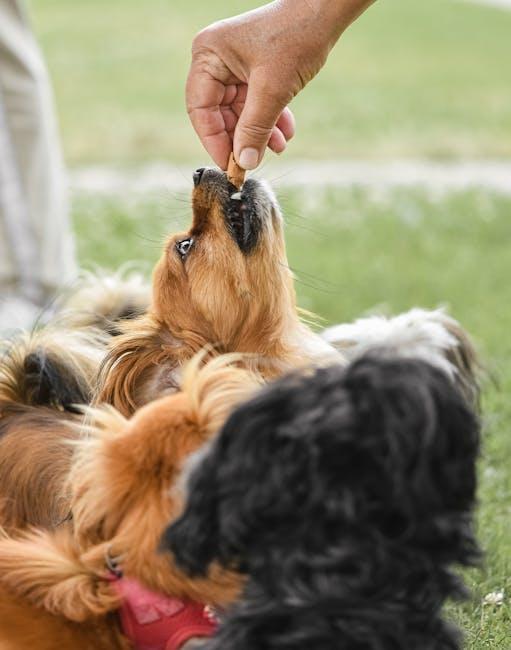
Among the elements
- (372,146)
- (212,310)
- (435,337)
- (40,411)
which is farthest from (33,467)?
(372,146)

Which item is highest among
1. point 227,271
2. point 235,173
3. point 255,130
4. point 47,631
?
point 255,130

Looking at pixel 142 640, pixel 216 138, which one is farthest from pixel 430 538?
pixel 216 138

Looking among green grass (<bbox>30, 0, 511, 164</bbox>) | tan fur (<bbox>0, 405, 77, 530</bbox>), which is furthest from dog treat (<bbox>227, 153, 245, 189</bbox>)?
green grass (<bbox>30, 0, 511, 164</bbox>)

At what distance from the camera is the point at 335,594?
2096 mm

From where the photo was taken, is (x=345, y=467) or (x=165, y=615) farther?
(x=165, y=615)

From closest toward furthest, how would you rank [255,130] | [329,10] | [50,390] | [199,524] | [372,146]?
Result: 1. [199,524]
2. [329,10]
3. [255,130]
4. [50,390]
5. [372,146]

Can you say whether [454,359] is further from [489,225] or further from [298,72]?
[489,225]

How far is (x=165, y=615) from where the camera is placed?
2447mm

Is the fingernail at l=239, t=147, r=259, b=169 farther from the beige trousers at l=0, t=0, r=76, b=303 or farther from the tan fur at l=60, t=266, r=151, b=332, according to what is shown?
the beige trousers at l=0, t=0, r=76, b=303

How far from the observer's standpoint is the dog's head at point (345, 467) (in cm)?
203

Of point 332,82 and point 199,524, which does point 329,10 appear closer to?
point 199,524

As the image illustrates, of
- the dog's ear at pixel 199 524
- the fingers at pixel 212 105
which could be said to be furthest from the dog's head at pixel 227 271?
the dog's ear at pixel 199 524

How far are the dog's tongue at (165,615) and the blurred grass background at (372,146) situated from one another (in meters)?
1.24

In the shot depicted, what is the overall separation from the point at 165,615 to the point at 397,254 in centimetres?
587
